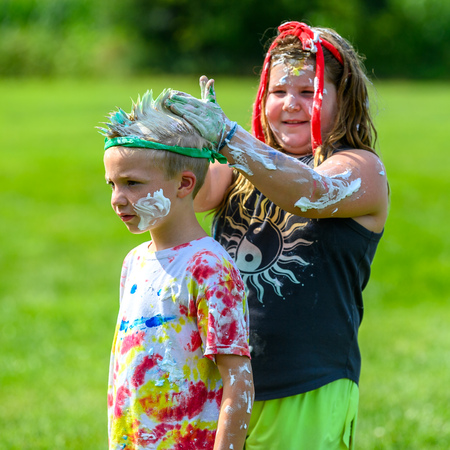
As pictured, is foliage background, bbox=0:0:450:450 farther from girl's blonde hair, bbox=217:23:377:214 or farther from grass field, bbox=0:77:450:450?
girl's blonde hair, bbox=217:23:377:214

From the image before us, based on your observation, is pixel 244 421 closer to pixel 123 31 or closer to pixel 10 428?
pixel 10 428

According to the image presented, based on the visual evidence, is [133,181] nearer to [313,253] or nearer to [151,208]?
[151,208]

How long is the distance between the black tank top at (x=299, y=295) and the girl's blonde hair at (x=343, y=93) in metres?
0.26

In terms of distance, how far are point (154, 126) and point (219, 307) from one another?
60 cm

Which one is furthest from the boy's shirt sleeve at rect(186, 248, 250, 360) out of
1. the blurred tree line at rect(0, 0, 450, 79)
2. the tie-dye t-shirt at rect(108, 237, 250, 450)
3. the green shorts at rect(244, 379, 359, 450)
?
the blurred tree line at rect(0, 0, 450, 79)

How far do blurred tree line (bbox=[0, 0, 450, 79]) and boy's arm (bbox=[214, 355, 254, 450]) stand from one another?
123ft

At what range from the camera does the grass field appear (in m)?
4.94

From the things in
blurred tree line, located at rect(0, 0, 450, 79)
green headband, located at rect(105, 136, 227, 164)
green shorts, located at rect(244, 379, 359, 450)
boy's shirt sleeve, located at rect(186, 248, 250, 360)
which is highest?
blurred tree line, located at rect(0, 0, 450, 79)

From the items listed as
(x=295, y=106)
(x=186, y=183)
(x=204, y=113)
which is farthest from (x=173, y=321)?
(x=295, y=106)

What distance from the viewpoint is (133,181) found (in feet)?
7.22

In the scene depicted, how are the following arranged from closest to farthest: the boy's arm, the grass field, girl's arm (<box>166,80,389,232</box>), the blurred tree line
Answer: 1. the boy's arm
2. girl's arm (<box>166,80,389,232</box>)
3. the grass field
4. the blurred tree line

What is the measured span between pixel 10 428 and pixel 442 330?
14.7ft

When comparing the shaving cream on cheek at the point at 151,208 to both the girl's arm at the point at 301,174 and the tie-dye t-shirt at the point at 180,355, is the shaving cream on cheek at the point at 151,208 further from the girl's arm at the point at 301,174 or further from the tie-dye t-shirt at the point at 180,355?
the girl's arm at the point at 301,174

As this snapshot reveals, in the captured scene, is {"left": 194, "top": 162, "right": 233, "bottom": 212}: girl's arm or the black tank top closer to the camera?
the black tank top
